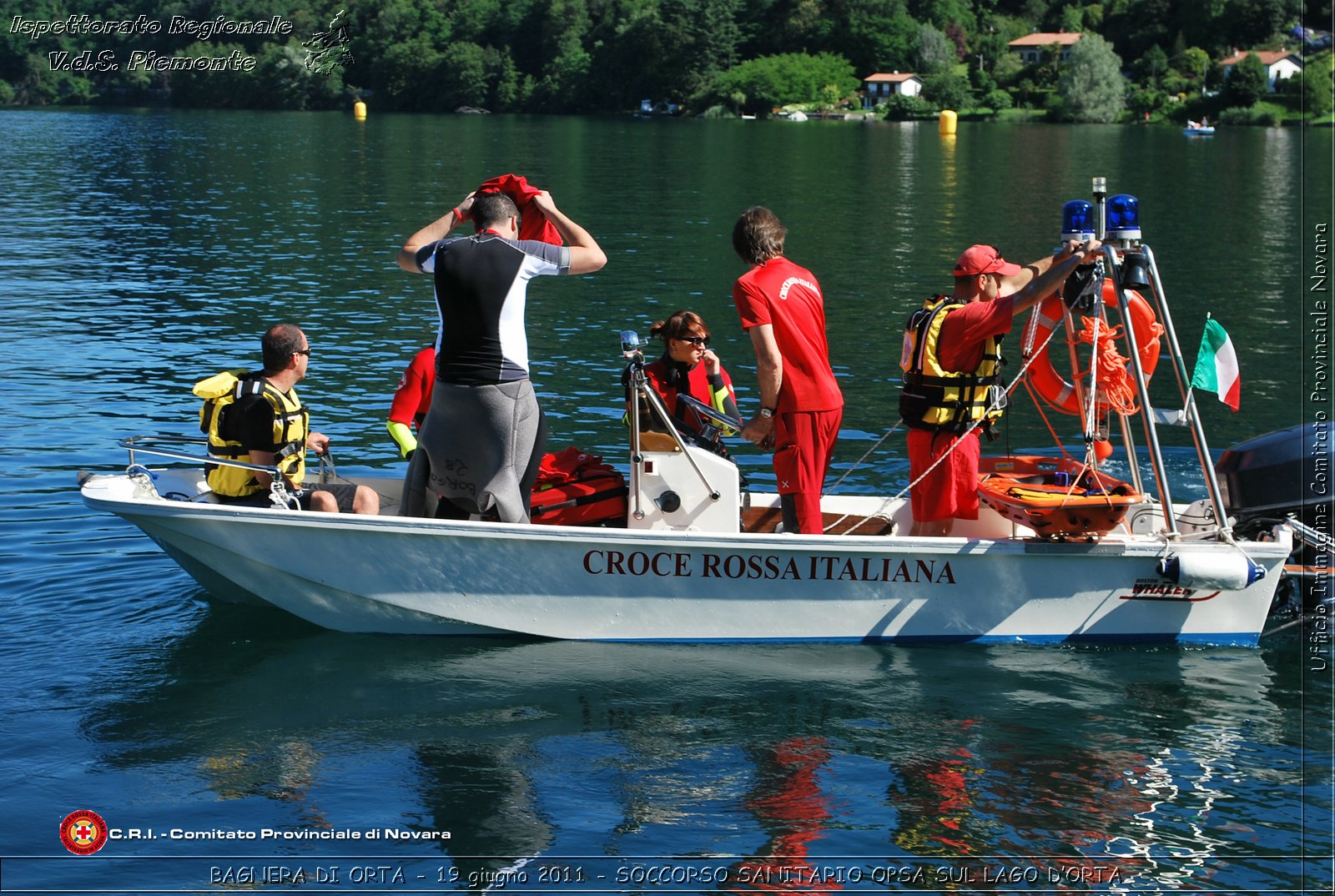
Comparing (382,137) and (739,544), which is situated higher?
(382,137)

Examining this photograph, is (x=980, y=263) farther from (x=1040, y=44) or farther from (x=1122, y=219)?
(x=1040, y=44)

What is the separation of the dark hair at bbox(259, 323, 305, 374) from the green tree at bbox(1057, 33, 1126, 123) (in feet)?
273

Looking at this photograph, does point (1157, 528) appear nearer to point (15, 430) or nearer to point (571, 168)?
point (15, 430)

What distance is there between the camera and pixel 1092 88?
280 feet

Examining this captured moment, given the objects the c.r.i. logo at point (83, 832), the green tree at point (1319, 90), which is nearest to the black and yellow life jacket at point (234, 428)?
the c.r.i. logo at point (83, 832)

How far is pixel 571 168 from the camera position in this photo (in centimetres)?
→ 4481

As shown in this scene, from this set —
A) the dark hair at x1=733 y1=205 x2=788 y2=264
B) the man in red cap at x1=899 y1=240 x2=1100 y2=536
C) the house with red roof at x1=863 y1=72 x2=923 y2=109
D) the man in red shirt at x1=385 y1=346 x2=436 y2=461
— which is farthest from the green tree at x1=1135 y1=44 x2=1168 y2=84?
the man in red shirt at x1=385 y1=346 x2=436 y2=461

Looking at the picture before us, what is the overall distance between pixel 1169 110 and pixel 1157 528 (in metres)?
81.1

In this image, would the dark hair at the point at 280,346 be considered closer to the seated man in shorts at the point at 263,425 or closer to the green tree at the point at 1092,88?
the seated man in shorts at the point at 263,425

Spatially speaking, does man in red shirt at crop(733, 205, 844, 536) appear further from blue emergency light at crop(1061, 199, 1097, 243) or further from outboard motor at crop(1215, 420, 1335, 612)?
outboard motor at crop(1215, 420, 1335, 612)

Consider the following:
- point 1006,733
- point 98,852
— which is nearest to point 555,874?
point 98,852

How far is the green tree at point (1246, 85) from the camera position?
261 ft

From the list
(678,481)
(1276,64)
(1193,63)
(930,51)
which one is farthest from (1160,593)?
(930,51)

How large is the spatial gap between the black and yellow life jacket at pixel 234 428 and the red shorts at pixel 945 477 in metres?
3.28
